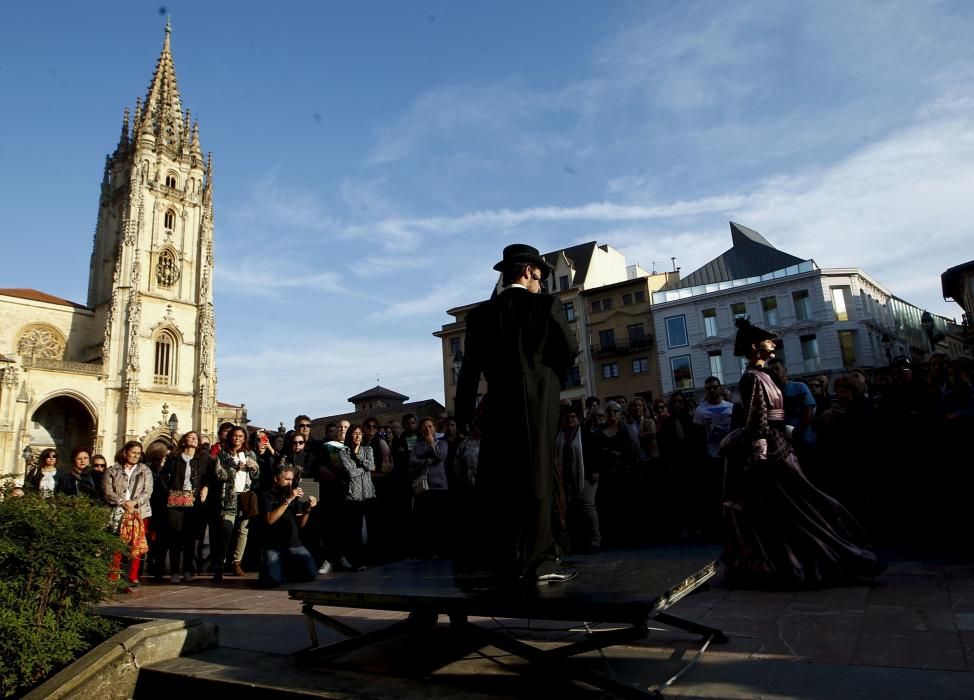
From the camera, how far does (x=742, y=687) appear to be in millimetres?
2836

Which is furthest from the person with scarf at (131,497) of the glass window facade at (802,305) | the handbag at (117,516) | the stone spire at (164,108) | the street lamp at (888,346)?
the stone spire at (164,108)

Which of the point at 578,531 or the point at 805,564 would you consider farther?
the point at 578,531

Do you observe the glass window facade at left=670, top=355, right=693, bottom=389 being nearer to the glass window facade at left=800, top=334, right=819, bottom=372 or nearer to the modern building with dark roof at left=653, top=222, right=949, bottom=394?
the modern building with dark roof at left=653, top=222, right=949, bottom=394

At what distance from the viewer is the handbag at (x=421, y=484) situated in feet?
27.9

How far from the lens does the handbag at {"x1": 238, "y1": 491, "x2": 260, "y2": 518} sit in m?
7.70

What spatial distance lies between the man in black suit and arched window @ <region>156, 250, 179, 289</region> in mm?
50363

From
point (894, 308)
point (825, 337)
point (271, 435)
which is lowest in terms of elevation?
point (271, 435)

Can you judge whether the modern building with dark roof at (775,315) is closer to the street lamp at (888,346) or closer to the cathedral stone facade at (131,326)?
the street lamp at (888,346)

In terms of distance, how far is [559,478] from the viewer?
6.87 m

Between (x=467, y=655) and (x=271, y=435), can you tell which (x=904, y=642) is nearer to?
(x=467, y=655)

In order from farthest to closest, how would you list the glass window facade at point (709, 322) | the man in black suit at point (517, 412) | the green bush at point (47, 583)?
the glass window facade at point (709, 322), the green bush at point (47, 583), the man in black suit at point (517, 412)

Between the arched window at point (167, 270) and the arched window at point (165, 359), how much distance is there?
4.30 m

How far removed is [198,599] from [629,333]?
39.3 meters

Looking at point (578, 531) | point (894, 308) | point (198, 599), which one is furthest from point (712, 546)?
point (894, 308)
